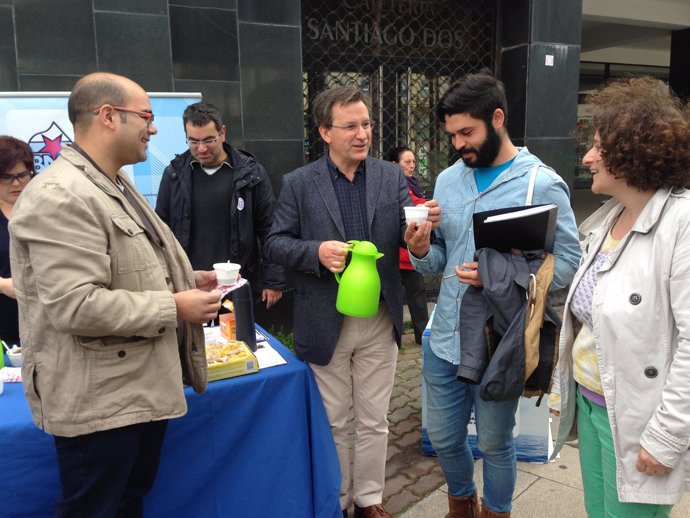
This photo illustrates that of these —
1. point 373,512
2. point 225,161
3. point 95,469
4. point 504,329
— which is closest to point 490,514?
point 373,512

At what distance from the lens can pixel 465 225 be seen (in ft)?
7.43

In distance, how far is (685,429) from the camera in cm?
146

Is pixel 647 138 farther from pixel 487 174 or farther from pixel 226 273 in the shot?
pixel 226 273

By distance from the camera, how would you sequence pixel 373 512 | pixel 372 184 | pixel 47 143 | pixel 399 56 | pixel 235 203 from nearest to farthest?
pixel 372 184, pixel 373 512, pixel 235 203, pixel 47 143, pixel 399 56

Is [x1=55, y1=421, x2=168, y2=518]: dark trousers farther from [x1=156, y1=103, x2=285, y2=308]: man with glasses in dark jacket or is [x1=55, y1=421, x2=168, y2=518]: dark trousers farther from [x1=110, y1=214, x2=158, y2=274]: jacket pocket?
[x1=156, y1=103, x2=285, y2=308]: man with glasses in dark jacket

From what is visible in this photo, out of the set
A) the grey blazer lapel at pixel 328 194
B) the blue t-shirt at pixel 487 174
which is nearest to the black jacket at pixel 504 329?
the blue t-shirt at pixel 487 174

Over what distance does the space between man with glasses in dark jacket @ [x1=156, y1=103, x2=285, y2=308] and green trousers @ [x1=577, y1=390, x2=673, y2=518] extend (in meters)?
2.04

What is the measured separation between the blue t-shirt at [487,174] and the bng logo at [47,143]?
2.99 metres

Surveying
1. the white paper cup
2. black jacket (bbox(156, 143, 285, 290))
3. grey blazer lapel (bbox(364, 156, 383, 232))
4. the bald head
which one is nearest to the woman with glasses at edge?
the white paper cup

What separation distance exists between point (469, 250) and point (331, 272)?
57 centimetres

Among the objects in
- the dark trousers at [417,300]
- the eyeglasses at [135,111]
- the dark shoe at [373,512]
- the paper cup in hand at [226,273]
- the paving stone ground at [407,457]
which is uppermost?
the eyeglasses at [135,111]

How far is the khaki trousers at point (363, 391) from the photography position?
98.2 inches

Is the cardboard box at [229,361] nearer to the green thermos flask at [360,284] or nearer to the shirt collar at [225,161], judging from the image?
the green thermos flask at [360,284]

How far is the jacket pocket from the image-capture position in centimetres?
164
